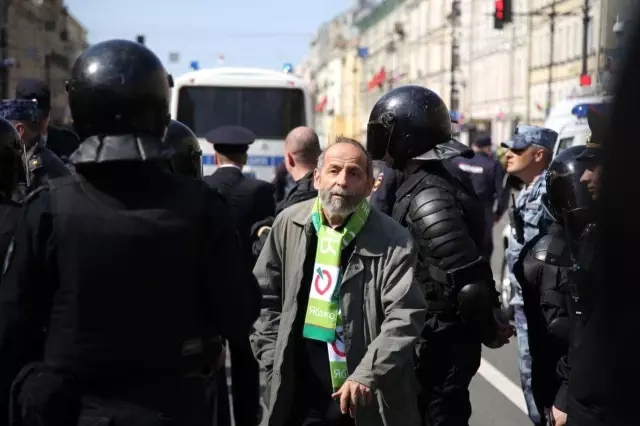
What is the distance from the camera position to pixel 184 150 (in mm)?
5367

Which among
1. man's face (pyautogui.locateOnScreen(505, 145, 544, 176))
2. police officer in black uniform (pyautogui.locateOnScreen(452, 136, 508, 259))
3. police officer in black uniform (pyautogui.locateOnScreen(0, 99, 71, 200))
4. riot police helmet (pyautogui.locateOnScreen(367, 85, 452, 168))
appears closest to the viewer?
riot police helmet (pyautogui.locateOnScreen(367, 85, 452, 168))

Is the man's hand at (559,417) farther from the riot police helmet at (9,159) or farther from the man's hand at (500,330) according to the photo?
the riot police helmet at (9,159)

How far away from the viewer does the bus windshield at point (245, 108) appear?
21625 millimetres

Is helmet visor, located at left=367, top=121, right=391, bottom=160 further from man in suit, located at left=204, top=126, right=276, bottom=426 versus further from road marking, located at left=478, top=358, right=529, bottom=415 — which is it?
road marking, located at left=478, top=358, right=529, bottom=415

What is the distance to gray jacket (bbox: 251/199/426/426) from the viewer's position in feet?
13.3

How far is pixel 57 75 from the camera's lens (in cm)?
10850

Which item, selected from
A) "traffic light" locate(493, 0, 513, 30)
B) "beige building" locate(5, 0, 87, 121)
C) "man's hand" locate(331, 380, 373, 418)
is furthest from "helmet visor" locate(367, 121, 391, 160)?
"beige building" locate(5, 0, 87, 121)

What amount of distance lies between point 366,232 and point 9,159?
4.45 feet

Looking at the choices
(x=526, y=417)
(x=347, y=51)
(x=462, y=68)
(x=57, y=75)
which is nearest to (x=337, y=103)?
(x=347, y=51)

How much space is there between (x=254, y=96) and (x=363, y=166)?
17.8 metres

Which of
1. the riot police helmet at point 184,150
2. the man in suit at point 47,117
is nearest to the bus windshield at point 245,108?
the man in suit at point 47,117

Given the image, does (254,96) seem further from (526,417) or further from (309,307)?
(309,307)

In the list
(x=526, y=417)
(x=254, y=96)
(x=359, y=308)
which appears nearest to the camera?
(x=359, y=308)

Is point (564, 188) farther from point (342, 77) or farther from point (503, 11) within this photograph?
point (342, 77)
